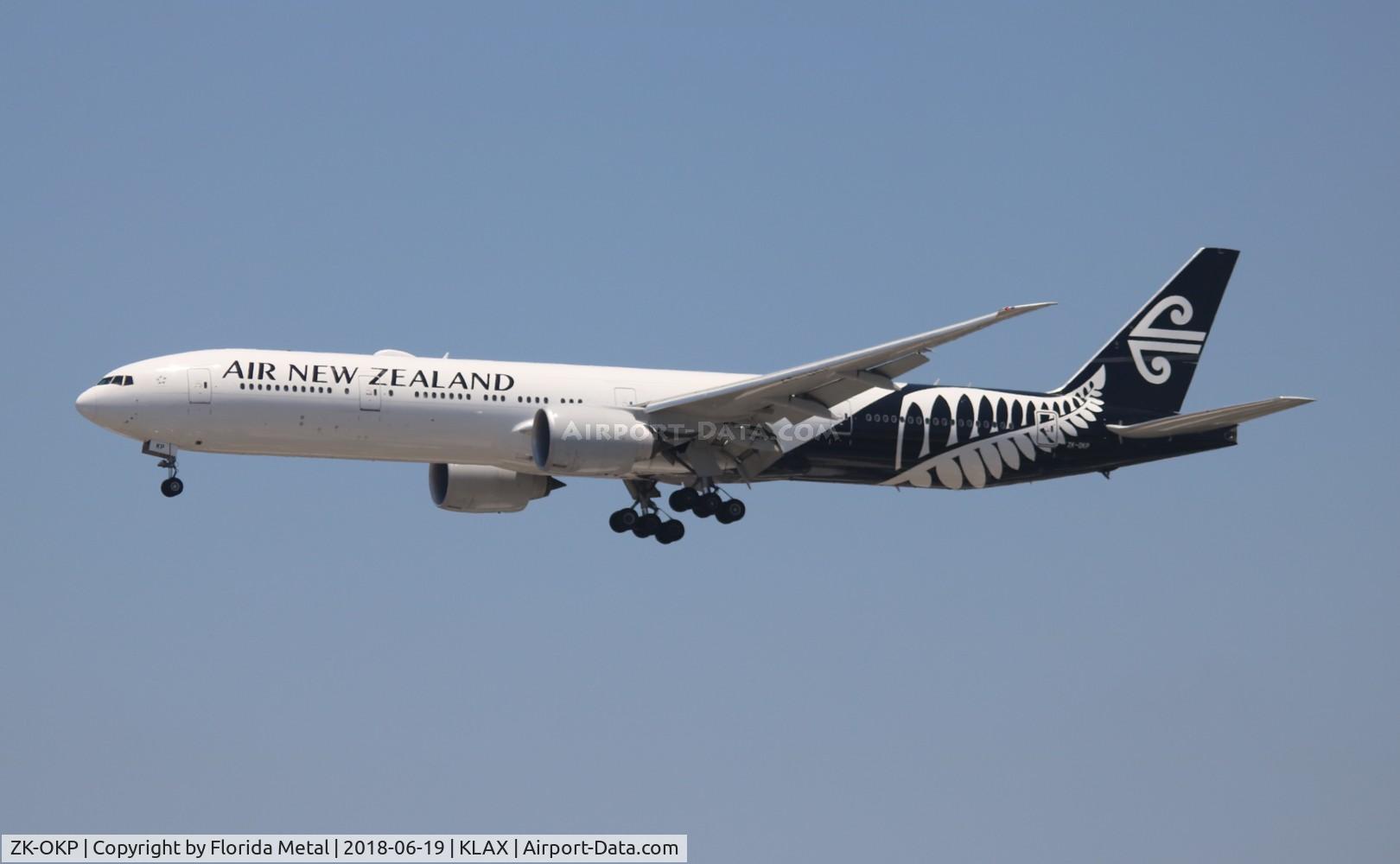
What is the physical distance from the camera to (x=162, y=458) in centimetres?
4853

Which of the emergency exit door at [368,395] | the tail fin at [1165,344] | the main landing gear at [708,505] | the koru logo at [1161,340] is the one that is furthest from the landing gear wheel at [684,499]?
the koru logo at [1161,340]

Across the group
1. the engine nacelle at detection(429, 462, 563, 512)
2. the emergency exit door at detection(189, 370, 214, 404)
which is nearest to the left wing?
the engine nacelle at detection(429, 462, 563, 512)

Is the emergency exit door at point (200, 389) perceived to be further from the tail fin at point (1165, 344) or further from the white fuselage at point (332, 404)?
the tail fin at point (1165, 344)

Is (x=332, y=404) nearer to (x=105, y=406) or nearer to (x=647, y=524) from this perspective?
(x=105, y=406)

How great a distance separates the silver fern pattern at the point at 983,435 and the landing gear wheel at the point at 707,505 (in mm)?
4679

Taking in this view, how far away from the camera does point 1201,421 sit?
5203cm

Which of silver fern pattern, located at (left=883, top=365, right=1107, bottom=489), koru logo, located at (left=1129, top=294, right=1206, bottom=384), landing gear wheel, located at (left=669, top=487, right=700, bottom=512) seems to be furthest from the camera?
koru logo, located at (left=1129, top=294, right=1206, bottom=384)

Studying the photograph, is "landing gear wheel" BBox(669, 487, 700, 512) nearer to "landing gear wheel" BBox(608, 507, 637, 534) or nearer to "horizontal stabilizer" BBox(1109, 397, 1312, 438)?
"landing gear wheel" BBox(608, 507, 637, 534)

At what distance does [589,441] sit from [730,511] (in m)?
5.01

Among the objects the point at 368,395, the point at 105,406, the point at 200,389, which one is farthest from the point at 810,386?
the point at 105,406

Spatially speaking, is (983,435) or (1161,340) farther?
(1161,340)

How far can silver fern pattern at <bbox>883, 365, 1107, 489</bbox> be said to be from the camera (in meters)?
52.2

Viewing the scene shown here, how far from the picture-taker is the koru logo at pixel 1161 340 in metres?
55.2

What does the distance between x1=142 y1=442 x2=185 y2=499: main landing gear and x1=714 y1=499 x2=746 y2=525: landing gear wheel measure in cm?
1331
